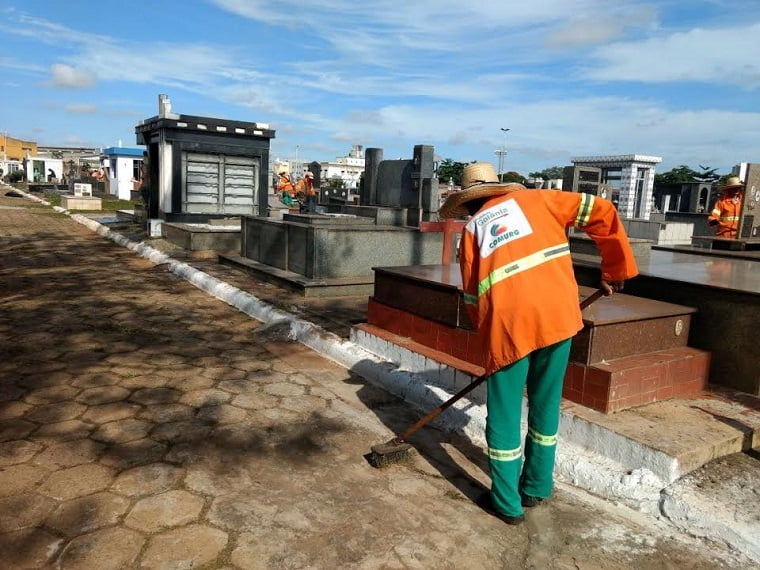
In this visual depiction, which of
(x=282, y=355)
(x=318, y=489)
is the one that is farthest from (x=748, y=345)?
(x=282, y=355)

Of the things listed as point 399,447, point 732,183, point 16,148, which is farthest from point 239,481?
point 16,148

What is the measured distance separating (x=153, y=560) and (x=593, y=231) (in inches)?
85.9

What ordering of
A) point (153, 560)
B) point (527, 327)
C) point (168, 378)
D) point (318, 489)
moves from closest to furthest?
point (153, 560) < point (527, 327) < point (318, 489) < point (168, 378)

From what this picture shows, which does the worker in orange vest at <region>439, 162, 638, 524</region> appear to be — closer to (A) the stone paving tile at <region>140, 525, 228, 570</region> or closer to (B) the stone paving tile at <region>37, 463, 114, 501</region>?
(A) the stone paving tile at <region>140, 525, 228, 570</region>

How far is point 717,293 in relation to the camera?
356 cm

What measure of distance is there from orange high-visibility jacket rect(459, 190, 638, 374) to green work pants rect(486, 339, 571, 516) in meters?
0.10

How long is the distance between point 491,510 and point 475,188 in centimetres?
144

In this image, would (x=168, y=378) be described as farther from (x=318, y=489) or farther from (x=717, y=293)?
(x=717, y=293)

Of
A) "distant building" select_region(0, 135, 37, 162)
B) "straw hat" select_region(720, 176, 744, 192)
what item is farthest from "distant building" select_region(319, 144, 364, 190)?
"straw hat" select_region(720, 176, 744, 192)

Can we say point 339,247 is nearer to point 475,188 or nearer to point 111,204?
point 475,188

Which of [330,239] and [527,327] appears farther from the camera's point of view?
[330,239]

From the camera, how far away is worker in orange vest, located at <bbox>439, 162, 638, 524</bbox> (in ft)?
8.14

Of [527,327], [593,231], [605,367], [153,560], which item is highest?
[593,231]

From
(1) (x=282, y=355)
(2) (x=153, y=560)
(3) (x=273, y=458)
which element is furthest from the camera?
(1) (x=282, y=355)
